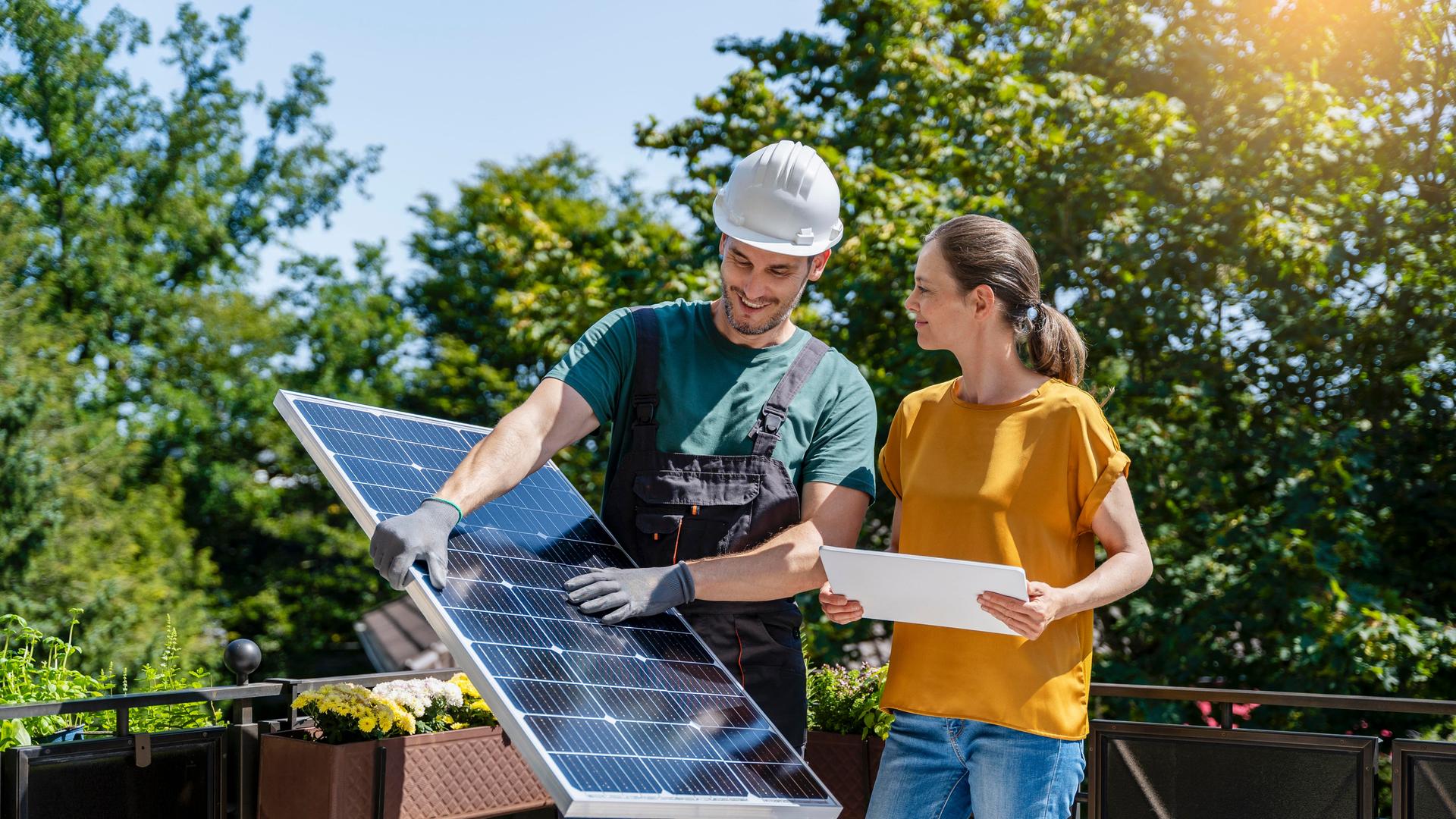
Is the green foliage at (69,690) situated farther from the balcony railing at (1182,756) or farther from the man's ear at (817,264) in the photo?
the man's ear at (817,264)

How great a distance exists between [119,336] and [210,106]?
5.27 m

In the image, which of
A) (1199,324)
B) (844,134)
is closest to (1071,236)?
(1199,324)

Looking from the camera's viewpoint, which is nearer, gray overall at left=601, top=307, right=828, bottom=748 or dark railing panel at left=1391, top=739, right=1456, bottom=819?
gray overall at left=601, top=307, right=828, bottom=748

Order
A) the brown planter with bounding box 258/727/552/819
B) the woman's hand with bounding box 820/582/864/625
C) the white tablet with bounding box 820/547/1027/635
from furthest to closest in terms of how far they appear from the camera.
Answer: the brown planter with bounding box 258/727/552/819
the woman's hand with bounding box 820/582/864/625
the white tablet with bounding box 820/547/1027/635

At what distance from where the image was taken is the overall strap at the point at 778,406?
3016 millimetres

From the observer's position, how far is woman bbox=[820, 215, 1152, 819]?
2484 mm

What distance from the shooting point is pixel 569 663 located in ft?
8.27

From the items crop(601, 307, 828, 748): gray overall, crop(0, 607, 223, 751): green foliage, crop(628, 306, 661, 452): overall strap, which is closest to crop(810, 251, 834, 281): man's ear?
crop(601, 307, 828, 748): gray overall

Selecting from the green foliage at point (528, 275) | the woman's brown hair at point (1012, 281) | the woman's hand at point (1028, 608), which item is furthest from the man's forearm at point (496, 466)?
the green foliage at point (528, 275)

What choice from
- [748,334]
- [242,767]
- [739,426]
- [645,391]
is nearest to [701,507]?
[739,426]

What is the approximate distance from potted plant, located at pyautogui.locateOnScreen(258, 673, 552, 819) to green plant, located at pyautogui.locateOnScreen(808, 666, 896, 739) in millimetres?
1023

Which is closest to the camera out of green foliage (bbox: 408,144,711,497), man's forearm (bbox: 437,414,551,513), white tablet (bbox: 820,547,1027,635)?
white tablet (bbox: 820,547,1027,635)

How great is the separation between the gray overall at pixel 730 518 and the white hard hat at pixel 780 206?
1.13 ft

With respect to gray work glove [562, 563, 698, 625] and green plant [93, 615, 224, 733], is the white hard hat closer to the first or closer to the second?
gray work glove [562, 563, 698, 625]
